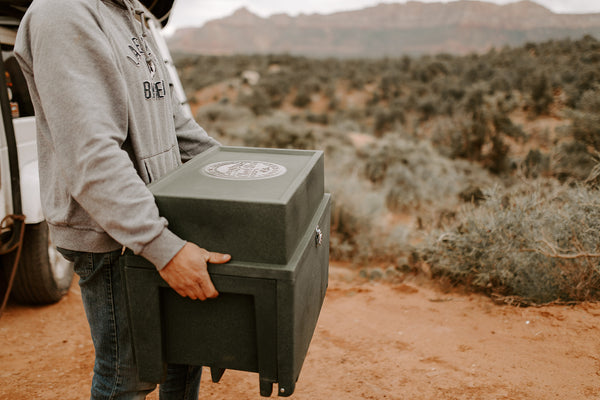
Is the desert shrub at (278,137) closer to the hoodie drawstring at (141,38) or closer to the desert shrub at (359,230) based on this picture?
the desert shrub at (359,230)

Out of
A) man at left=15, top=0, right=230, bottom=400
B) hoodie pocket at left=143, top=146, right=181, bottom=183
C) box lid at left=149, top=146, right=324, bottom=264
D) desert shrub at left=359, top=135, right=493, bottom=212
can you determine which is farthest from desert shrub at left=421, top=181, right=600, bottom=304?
man at left=15, top=0, right=230, bottom=400

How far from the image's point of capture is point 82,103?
4.31 feet

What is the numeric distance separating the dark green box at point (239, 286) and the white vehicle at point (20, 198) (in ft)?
6.88

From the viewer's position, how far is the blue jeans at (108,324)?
5.08ft

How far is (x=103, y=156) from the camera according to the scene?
132 cm

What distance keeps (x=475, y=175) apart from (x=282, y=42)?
89.8 meters

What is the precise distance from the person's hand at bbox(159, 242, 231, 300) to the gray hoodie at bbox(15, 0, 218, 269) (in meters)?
0.03

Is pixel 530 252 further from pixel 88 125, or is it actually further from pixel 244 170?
pixel 88 125

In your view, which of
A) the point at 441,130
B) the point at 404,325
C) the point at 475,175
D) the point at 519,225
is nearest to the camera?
the point at 404,325

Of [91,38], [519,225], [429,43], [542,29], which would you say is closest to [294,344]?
[91,38]

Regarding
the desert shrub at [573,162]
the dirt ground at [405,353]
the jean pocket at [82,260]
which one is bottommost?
the dirt ground at [405,353]

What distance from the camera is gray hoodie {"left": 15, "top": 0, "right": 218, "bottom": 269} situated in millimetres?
1315

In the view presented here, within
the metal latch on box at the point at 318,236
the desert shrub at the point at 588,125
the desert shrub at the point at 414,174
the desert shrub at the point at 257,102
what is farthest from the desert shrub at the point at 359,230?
the desert shrub at the point at 257,102

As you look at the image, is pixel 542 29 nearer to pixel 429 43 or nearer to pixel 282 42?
pixel 429 43
